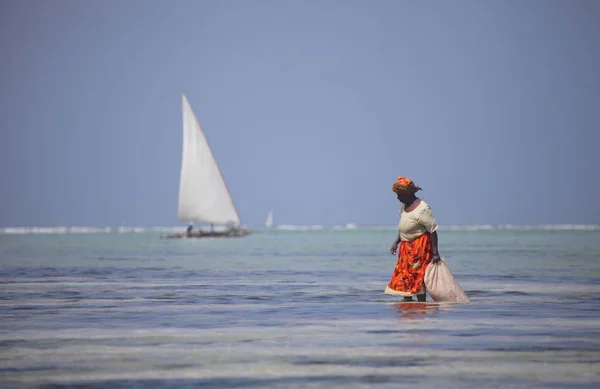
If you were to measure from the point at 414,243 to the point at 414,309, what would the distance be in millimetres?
961

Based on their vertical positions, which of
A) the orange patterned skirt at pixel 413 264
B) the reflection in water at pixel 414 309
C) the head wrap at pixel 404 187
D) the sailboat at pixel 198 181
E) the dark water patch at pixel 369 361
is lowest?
the dark water patch at pixel 369 361

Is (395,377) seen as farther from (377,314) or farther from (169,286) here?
(169,286)

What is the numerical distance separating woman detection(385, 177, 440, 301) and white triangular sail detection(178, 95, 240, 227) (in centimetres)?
5921

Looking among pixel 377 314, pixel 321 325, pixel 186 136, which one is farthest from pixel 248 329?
pixel 186 136

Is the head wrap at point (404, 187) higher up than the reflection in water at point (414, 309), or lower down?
higher up

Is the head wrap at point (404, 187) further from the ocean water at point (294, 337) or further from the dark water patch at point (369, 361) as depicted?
the dark water patch at point (369, 361)

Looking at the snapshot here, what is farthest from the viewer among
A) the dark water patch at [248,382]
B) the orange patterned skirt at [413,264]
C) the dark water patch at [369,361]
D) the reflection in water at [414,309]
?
the orange patterned skirt at [413,264]

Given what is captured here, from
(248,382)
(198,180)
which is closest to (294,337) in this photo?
(248,382)

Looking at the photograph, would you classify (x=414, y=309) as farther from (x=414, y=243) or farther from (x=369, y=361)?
(x=369, y=361)

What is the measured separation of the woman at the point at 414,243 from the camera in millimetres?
14109

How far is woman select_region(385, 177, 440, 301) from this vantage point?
1411cm

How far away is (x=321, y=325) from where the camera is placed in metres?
11.8

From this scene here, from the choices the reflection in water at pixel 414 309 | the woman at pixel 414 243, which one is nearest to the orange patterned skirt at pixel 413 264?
the woman at pixel 414 243

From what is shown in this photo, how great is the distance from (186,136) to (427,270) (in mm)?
60202
